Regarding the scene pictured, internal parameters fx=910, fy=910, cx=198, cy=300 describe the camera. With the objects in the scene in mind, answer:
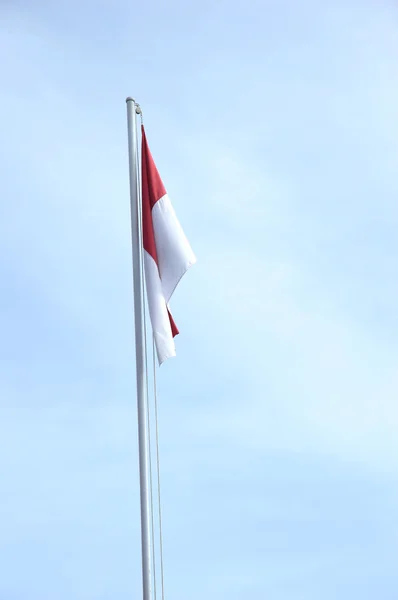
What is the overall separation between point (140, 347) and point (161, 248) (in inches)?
73.6

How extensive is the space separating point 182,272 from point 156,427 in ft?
8.43

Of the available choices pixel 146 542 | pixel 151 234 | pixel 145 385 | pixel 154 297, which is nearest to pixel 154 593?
pixel 146 542

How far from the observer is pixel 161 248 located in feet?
49.7

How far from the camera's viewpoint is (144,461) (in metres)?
13.7

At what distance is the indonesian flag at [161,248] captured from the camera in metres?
14.9

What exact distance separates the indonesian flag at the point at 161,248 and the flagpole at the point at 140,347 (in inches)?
7.8

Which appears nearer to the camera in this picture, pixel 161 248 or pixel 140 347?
pixel 140 347

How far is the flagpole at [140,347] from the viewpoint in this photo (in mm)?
13281

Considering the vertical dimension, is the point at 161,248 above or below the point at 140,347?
above

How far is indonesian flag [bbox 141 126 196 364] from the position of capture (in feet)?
48.9

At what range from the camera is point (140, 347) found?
14.2 metres

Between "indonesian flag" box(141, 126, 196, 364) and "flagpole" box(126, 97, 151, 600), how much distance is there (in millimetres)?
197

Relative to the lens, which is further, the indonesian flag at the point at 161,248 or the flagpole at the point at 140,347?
the indonesian flag at the point at 161,248

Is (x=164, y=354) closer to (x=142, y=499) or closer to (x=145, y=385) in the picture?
(x=145, y=385)
